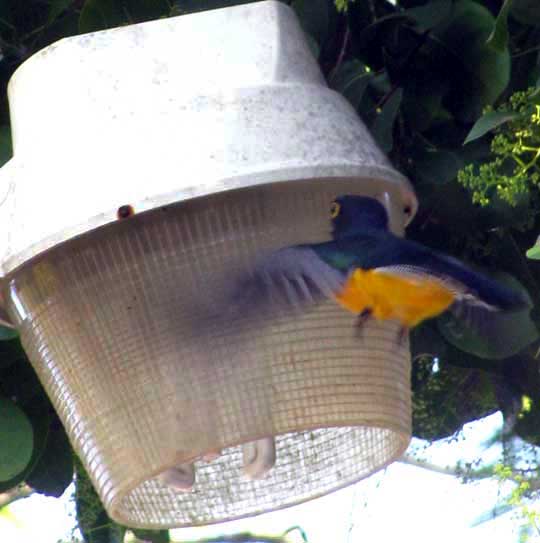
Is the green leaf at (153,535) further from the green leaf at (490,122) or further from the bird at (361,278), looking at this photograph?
the green leaf at (490,122)

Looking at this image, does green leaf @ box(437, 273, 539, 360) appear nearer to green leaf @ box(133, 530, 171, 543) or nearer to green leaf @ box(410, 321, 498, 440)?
green leaf @ box(410, 321, 498, 440)

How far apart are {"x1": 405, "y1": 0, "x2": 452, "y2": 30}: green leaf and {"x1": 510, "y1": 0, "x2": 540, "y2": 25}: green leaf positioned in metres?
0.07

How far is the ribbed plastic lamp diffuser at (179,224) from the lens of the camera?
1.32 meters

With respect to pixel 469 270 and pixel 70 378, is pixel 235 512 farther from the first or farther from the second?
pixel 469 270

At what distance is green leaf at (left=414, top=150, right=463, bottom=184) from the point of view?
1637mm

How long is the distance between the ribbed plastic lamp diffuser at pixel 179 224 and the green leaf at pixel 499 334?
8.8 inches

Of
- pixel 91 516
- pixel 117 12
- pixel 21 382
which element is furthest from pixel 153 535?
pixel 117 12

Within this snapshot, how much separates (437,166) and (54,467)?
58cm

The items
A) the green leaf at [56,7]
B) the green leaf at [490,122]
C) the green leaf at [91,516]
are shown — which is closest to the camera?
the green leaf at [490,122]

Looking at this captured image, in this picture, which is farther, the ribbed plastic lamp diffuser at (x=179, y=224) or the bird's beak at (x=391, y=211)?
the bird's beak at (x=391, y=211)

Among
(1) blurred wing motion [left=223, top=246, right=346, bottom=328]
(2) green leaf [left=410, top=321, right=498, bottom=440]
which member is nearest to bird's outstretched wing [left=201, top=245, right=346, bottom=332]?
(1) blurred wing motion [left=223, top=246, right=346, bottom=328]

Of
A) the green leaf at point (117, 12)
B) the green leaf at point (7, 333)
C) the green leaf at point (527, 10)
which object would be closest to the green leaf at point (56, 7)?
the green leaf at point (117, 12)

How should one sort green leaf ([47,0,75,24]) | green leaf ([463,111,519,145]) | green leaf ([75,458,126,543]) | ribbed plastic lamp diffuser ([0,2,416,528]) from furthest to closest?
green leaf ([75,458,126,543]) → green leaf ([47,0,75,24]) → green leaf ([463,111,519,145]) → ribbed plastic lamp diffuser ([0,2,416,528])

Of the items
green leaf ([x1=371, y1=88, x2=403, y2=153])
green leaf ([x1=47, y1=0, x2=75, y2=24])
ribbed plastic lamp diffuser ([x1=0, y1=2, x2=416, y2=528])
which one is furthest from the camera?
green leaf ([x1=47, y1=0, x2=75, y2=24])
